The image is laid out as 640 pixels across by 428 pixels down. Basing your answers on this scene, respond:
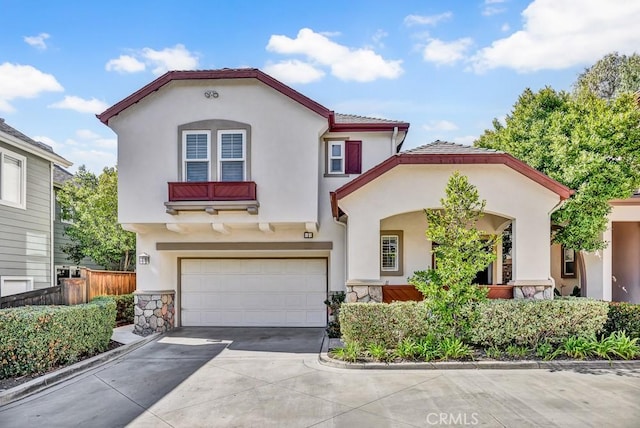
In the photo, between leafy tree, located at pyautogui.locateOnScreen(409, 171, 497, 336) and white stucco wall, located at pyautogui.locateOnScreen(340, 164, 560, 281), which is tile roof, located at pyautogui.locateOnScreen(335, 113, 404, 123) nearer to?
white stucco wall, located at pyautogui.locateOnScreen(340, 164, 560, 281)

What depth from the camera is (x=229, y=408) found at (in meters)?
5.73

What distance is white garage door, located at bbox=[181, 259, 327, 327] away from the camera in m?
12.0

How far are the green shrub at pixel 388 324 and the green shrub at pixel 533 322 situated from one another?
3.57 feet

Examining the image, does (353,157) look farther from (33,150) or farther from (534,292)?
(33,150)

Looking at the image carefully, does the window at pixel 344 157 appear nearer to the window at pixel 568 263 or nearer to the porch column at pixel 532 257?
the porch column at pixel 532 257

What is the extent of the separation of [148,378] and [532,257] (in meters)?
8.44

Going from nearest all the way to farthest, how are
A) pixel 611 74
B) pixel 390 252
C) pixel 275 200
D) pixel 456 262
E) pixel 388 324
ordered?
pixel 456 262 → pixel 388 324 → pixel 275 200 → pixel 390 252 → pixel 611 74

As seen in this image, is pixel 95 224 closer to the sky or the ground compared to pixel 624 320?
closer to the sky

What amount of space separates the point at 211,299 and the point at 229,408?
6.77 m

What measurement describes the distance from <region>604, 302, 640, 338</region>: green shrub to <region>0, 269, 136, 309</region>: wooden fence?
12525 millimetres

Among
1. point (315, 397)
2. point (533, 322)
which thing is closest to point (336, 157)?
point (533, 322)

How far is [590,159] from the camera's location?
33.8 ft

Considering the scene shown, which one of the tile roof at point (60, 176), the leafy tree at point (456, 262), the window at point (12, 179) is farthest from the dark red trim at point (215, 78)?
the tile roof at point (60, 176)

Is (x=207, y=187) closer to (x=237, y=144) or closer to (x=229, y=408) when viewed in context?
(x=237, y=144)
